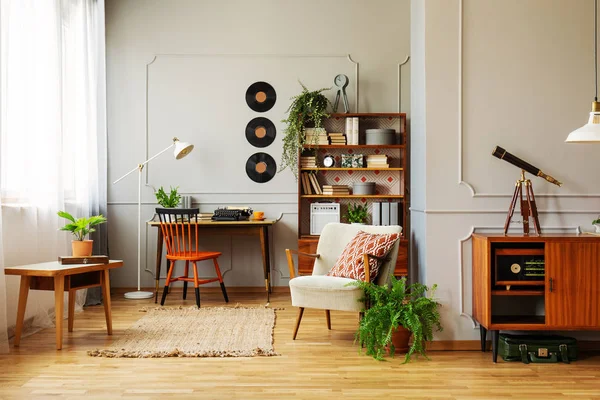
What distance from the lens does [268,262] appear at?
622cm

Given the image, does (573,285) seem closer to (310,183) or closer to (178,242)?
(310,183)

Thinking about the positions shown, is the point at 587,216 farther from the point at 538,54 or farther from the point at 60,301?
the point at 60,301

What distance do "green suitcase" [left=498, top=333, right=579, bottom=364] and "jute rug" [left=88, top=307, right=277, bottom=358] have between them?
147 cm

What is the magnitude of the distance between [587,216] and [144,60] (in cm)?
458

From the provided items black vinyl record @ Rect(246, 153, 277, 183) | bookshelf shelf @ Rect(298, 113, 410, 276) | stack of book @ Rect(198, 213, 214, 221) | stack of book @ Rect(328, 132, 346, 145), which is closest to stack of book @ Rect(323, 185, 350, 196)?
bookshelf shelf @ Rect(298, 113, 410, 276)

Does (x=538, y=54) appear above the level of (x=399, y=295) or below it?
above

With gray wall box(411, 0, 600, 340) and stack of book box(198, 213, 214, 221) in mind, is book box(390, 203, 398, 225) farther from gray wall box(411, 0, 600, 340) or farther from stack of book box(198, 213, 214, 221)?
gray wall box(411, 0, 600, 340)

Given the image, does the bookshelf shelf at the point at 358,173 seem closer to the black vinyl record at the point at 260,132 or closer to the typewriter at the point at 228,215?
the black vinyl record at the point at 260,132

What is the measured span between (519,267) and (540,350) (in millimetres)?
521

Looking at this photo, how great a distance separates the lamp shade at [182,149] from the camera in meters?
6.20

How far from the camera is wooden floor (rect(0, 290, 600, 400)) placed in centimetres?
330

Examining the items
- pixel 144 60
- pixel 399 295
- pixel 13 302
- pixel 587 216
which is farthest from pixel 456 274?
pixel 144 60

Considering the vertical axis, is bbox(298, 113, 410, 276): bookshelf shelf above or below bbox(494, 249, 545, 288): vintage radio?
above

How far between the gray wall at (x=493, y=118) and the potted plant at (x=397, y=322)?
212mm
